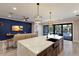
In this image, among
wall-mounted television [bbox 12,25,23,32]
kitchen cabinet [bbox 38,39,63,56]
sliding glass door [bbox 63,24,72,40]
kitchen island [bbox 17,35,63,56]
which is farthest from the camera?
sliding glass door [bbox 63,24,72,40]

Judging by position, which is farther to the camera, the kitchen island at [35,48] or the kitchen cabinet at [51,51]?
the kitchen cabinet at [51,51]

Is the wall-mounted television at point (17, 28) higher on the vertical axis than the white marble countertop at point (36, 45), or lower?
higher

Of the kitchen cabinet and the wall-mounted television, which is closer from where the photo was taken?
the kitchen cabinet

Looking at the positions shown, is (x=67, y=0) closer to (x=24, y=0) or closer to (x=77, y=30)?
(x=24, y=0)

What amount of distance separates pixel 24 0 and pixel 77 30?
26.1 feet

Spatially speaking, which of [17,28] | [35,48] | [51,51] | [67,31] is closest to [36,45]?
[35,48]

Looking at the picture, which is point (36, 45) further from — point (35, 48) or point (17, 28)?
point (17, 28)

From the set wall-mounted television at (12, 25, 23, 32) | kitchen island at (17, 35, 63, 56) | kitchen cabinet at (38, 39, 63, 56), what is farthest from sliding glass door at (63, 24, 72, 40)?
kitchen island at (17, 35, 63, 56)

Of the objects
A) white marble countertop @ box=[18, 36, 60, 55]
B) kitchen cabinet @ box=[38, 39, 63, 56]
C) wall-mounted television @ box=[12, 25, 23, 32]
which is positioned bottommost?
kitchen cabinet @ box=[38, 39, 63, 56]

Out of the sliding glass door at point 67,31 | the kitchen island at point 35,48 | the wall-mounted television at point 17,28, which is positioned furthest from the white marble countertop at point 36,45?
A: the sliding glass door at point 67,31

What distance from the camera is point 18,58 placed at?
109 centimetres

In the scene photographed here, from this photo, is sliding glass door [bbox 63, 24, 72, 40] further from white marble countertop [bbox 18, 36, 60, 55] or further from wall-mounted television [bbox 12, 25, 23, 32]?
white marble countertop [bbox 18, 36, 60, 55]

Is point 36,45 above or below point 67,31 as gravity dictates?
below

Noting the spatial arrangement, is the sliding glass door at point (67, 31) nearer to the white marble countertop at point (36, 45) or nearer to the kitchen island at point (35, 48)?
the kitchen island at point (35, 48)
